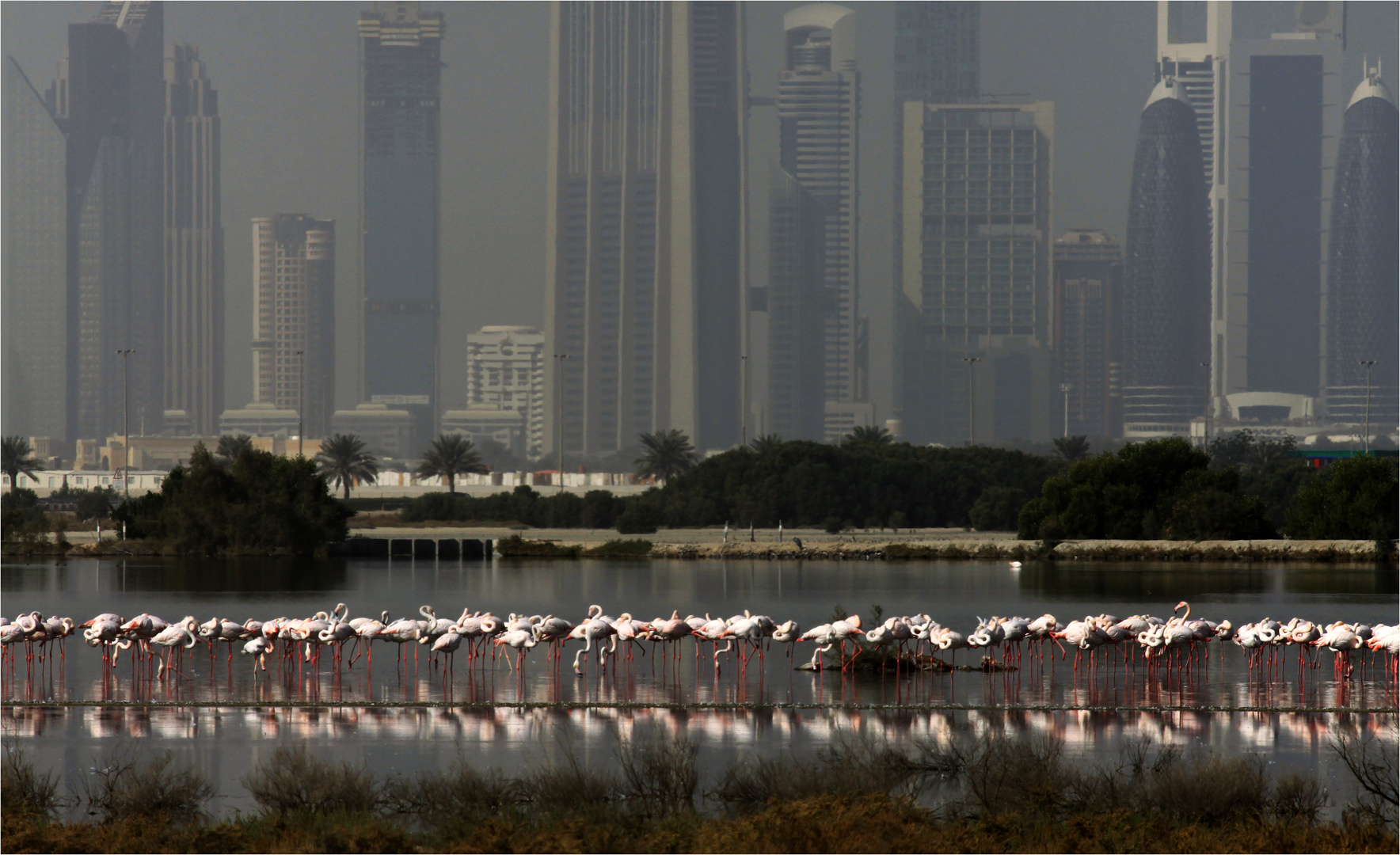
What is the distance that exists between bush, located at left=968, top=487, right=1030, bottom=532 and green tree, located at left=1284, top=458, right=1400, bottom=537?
4139 cm

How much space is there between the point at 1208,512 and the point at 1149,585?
20153 mm

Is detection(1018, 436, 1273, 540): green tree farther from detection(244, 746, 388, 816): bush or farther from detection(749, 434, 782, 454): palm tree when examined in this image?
detection(244, 746, 388, 816): bush

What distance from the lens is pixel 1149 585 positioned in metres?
49.8

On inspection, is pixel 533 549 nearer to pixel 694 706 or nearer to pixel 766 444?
pixel 766 444

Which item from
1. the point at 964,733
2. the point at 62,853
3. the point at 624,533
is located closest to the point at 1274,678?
the point at 964,733

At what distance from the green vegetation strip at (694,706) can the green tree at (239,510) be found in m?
53.3

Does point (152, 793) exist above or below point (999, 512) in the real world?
above

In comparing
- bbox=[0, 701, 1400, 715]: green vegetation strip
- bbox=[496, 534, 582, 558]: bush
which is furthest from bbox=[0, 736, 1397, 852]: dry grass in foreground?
bbox=[496, 534, 582, 558]: bush

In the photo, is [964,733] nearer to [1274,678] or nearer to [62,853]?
[1274,678]

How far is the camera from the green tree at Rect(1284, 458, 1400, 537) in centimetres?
6512

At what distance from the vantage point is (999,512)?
111 meters

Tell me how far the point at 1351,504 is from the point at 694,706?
5091 centimetres

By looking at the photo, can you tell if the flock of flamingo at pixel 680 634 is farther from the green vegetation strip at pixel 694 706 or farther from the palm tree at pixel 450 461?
the palm tree at pixel 450 461

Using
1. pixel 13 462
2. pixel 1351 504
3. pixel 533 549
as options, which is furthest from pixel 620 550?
pixel 13 462
